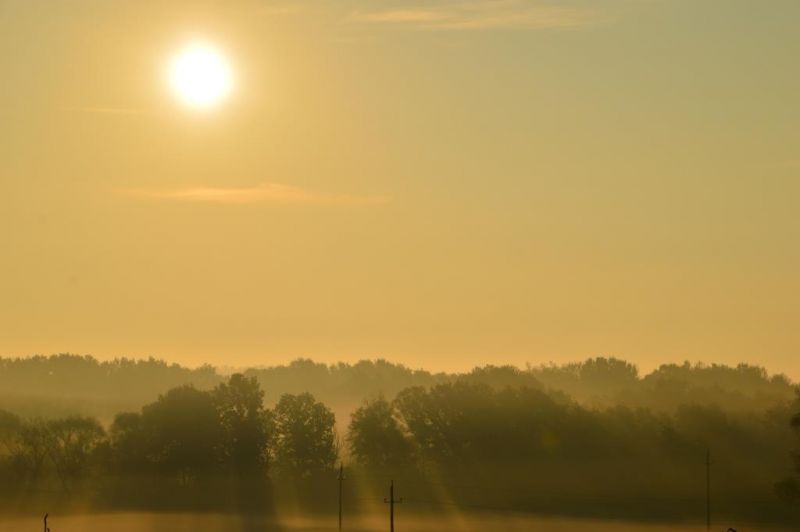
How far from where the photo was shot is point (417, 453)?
157625mm

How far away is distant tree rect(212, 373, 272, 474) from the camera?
504ft

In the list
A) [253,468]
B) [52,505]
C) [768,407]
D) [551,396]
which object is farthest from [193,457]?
[768,407]

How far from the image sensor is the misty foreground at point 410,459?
135m

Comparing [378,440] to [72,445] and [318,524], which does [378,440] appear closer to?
[72,445]

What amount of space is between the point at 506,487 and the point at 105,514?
136 ft

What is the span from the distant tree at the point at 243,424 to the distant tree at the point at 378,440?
9489 millimetres

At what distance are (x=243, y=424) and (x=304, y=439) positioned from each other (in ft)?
21.4

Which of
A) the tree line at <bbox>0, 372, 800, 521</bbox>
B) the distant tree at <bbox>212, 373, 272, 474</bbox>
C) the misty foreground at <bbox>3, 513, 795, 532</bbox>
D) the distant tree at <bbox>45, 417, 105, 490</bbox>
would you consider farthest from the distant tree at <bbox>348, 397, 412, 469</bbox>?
the distant tree at <bbox>45, 417, 105, 490</bbox>

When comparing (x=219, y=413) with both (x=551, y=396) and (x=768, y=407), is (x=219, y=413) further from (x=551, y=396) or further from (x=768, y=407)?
(x=768, y=407)

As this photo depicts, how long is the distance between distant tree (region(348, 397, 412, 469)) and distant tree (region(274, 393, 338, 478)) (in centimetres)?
266

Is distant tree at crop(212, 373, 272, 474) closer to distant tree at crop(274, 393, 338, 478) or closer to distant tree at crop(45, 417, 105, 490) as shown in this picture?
distant tree at crop(274, 393, 338, 478)

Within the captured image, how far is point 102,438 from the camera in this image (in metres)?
148

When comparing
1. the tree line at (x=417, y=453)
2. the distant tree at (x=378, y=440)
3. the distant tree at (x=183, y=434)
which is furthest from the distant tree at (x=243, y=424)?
the distant tree at (x=378, y=440)

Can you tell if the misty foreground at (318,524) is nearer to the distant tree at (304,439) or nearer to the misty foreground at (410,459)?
the misty foreground at (410,459)
